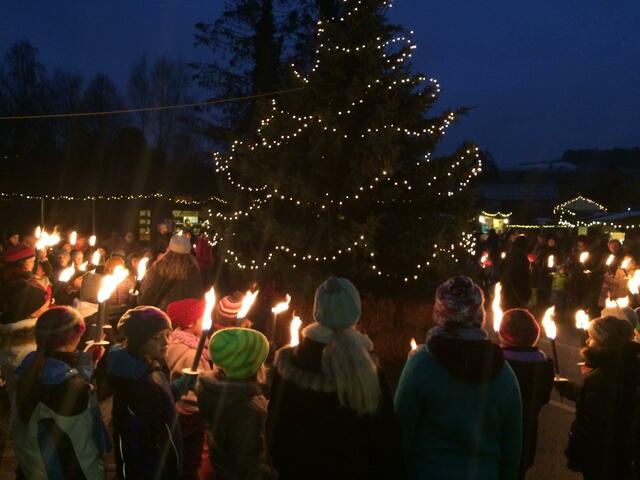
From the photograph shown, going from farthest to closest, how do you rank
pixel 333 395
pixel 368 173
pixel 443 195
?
pixel 443 195, pixel 368 173, pixel 333 395

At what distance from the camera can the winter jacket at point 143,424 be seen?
11.6ft

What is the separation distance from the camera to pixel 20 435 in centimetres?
367

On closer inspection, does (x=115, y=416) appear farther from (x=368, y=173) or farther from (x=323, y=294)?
(x=368, y=173)

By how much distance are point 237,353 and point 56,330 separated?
42.1 inches

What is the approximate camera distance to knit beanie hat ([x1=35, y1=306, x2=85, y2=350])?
3.73 meters

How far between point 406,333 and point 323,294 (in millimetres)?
6806

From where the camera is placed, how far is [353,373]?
275 cm

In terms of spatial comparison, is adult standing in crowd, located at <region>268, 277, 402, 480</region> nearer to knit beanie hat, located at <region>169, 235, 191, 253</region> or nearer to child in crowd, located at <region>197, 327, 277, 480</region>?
child in crowd, located at <region>197, 327, 277, 480</region>

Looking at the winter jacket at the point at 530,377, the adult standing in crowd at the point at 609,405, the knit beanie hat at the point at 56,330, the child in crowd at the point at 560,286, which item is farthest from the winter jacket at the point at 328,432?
the child in crowd at the point at 560,286

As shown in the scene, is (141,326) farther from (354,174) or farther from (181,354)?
(354,174)

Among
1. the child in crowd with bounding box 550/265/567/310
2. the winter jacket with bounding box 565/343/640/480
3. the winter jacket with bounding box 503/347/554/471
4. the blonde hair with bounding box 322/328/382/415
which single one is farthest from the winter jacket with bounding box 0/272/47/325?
the child in crowd with bounding box 550/265/567/310

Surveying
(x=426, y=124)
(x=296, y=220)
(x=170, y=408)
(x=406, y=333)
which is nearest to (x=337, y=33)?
(x=426, y=124)

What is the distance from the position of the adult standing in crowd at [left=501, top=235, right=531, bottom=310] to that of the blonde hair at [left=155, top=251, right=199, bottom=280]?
232 inches

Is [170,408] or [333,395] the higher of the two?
[333,395]
